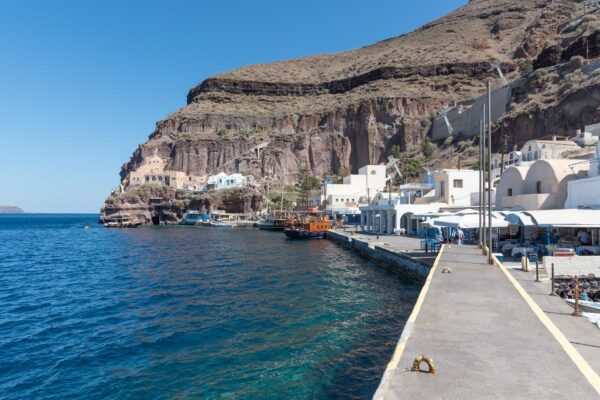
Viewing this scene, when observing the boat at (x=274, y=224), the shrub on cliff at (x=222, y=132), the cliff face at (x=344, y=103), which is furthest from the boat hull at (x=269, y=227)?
the shrub on cliff at (x=222, y=132)

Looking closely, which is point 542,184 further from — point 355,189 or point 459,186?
point 355,189

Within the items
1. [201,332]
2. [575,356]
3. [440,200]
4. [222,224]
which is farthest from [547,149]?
[222,224]

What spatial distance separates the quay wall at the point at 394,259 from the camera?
838 inches

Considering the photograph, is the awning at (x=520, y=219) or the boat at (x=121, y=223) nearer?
the awning at (x=520, y=219)

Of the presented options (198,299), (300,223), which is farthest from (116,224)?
(198,299)

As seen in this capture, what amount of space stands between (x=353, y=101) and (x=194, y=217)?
63.3 meters

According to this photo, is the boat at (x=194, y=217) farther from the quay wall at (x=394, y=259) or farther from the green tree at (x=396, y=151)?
the quay wall at (x=394, y=259)

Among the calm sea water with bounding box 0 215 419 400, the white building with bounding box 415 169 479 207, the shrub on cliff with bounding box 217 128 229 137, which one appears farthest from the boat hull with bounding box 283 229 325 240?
the shrub on cliff with bounding box 217 128 229 137

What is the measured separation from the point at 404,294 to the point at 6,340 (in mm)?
16303

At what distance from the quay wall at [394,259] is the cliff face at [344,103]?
8005cm

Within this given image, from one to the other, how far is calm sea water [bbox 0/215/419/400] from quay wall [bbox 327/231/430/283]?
2.53 feet

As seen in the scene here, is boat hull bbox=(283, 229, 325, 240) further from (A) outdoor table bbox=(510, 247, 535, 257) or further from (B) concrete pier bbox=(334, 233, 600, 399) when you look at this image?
(B) concrete pier bbox=(334, 233, 600, 399)

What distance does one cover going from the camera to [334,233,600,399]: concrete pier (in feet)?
17.2

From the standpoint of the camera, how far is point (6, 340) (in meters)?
14.3
